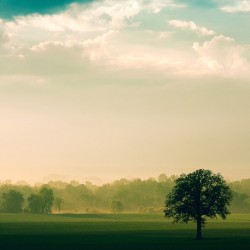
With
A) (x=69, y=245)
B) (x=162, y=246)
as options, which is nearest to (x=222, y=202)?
(x=162, y=246)

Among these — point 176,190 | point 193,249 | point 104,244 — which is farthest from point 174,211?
point 193,249

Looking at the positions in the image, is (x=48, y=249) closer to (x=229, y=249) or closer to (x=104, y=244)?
(x=104, y=244)

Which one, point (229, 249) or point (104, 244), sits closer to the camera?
point (229, 249)

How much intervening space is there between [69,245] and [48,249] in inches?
306

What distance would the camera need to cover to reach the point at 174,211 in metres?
110

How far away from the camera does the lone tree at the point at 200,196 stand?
107 metres

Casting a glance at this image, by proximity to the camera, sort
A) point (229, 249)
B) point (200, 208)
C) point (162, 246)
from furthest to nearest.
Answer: point (200, 208)
point (162, 246)
point (229, 249)

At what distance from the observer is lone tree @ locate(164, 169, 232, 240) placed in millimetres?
106812

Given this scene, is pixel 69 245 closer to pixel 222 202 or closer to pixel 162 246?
pixel 162 246

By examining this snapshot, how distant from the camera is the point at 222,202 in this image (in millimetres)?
107188

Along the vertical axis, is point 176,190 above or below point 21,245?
above

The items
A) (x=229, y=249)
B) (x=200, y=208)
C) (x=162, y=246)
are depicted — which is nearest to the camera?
(x=229, y=249)

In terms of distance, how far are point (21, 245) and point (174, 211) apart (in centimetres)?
3088

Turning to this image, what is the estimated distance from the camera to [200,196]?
108 m
